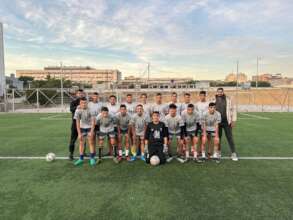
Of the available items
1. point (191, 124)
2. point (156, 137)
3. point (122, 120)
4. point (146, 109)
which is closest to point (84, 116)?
point (122, 120)

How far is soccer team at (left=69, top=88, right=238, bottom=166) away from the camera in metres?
5.73

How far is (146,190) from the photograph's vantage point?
13.6ft

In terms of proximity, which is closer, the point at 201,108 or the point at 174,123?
the point at 174,123

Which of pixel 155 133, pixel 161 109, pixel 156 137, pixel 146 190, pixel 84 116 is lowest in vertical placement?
pixel 146 190

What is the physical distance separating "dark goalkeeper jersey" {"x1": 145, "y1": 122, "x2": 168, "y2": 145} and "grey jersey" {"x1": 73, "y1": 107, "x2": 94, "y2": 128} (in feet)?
5.01

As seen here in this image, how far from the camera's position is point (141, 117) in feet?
19.6

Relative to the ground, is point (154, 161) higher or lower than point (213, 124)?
lower

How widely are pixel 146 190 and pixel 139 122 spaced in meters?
2.15

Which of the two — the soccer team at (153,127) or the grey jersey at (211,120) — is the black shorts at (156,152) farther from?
the grey jersey at (211,120)

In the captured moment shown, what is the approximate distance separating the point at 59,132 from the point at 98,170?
5873 millimetres

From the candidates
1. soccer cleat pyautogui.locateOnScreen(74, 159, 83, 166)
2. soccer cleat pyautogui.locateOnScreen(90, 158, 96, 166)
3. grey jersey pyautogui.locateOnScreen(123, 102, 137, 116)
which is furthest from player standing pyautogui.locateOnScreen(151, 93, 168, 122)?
soccer cleat pyautogui.locateOnScreen(74, 159, 83, 166)

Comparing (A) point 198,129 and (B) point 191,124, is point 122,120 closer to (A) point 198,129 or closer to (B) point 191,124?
(B) point 191,124

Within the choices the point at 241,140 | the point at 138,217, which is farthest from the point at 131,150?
the point at 241,140

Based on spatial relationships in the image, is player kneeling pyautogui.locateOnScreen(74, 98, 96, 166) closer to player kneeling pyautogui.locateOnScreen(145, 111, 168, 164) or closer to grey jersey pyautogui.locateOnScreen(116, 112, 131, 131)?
grey jersey pyautogui.locateOnScreen(116, 112, 131, 131)
